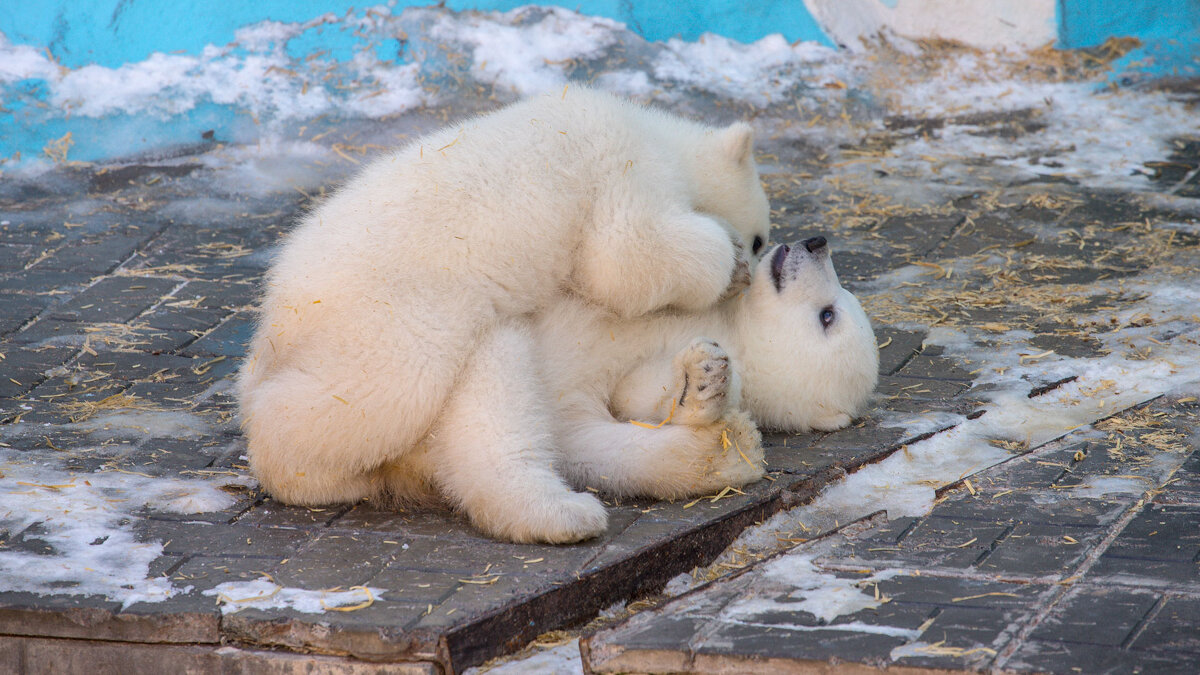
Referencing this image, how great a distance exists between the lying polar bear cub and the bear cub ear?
1.56ft

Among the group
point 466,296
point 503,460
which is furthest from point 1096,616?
point 466,296

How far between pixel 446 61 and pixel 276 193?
2.48 meters

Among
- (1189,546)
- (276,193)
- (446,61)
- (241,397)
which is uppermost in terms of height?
(446,61)

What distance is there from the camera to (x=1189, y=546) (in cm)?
351

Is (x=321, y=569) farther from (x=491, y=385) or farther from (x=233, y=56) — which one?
(x=233, y=56)

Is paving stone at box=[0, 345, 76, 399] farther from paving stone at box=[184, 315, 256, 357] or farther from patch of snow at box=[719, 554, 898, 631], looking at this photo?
patch of snow at box=[719, 554, 898, 631]

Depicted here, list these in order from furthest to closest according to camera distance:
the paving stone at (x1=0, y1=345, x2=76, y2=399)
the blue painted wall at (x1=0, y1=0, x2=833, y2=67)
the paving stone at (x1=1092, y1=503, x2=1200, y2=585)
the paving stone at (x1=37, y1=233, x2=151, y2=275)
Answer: the blue painted wall at (x1=0, y1=0, x2=833, y2=67) < the paving stone at (x1=37, y1=233, x2=151, y2=275) < the paving stone at (x1=0, y1=345, x2=76, y2=399) < the paving stone at (x1=1092, y1=503, x2=1200, y2=585)

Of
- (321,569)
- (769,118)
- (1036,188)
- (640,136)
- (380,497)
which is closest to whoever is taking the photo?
(321,569)

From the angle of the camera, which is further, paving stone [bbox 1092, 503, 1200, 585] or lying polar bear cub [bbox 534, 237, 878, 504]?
lying polar bear cub [bbox 534, 237, 878, 504]

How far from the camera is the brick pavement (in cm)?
321

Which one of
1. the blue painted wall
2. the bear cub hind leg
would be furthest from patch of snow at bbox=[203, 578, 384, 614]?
the blue painted wall

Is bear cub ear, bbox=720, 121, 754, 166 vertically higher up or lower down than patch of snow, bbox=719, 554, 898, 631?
higher up

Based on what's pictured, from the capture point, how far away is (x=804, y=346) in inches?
178

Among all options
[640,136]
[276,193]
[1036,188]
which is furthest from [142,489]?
[1036,188]
